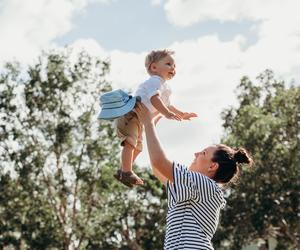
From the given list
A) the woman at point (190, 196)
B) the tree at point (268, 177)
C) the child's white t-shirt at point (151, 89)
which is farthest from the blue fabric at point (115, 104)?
the tree at point (268, 177)

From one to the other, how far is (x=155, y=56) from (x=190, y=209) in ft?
4.19

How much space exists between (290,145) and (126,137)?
1225 inches

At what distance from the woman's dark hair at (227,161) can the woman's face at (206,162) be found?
0.03m

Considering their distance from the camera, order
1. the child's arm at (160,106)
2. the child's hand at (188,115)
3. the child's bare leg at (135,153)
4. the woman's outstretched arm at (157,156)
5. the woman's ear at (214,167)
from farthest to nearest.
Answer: the child's hand at (188,115) → the child's bare leg at (135,153) → the child's arm at (160,106) → the woman's ear at (214,167) → the woman's outstretched arm at (157,156)

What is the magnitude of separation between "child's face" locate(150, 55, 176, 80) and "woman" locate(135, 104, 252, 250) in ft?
1.99

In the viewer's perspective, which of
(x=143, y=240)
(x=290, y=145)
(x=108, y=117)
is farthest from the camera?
(x=143, y=240)

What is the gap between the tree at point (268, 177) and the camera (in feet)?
114

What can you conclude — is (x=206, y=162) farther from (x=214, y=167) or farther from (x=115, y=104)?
(x=115, y=104)

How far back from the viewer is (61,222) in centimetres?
3516

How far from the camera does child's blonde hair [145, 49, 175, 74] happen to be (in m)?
4.80

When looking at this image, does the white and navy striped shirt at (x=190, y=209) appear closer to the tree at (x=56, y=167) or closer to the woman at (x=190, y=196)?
the woman at (x=190, y=196)

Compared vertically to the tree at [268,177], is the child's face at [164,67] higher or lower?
lower

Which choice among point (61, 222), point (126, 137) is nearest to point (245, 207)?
point (61, 222)

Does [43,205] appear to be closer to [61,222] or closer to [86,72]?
[61,222]
